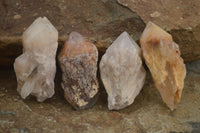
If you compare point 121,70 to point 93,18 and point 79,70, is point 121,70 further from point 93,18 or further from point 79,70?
point 93,18

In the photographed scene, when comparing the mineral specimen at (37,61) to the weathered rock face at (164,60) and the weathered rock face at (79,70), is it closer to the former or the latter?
the weathered rock face at (79,70)

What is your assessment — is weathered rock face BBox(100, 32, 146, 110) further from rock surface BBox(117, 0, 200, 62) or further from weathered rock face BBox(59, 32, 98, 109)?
rock surface BBox(117, 0, 200, 62)

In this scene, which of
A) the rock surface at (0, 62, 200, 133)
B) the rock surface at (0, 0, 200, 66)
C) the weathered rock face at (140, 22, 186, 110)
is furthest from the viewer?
the rock surface at (0, 0, 200, 66)

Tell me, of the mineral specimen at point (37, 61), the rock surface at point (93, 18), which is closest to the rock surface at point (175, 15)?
the rock surface at point (93, 18)

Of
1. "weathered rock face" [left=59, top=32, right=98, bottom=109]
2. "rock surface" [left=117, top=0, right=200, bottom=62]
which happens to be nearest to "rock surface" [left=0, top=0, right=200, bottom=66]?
"rock surface" [left=117, top=0, right=200, bottom=62]

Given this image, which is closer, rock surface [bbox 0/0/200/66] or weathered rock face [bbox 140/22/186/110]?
weathered rock face [bbox 140/22/186/110]

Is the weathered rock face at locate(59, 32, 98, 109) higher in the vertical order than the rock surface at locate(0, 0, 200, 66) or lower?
lower

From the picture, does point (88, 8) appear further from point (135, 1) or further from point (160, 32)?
point (160, 32)
